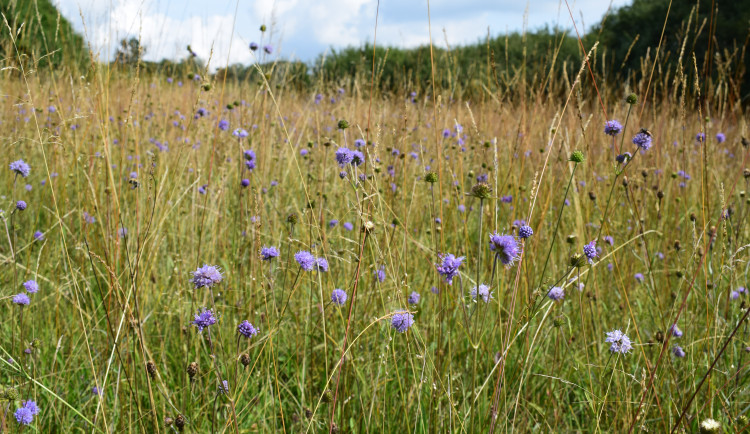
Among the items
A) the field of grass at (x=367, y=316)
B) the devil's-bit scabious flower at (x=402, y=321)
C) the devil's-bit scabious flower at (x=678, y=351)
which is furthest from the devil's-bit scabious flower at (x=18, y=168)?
the devil's-bit scabious flower at (x=678, y=351)

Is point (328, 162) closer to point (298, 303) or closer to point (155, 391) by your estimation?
point (298, 303)

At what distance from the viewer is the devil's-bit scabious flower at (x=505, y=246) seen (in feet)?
3.47

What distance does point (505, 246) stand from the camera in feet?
3.50

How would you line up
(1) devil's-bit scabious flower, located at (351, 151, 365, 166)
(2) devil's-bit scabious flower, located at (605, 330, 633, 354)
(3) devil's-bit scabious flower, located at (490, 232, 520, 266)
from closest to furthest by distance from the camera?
(3) devil's-bit scabious flower, located at (490, 232, 520, 266), (2) devil's-bit scabious flower, located at (605, 330, 633, 354), (1) devil's-bit scabious flower, located at (351, 151, 365, 166)

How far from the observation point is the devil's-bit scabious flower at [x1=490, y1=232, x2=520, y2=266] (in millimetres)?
1058

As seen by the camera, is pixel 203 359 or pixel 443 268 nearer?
pixel 443 268

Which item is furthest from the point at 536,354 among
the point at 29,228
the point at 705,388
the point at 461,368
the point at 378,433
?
the point at 29,228

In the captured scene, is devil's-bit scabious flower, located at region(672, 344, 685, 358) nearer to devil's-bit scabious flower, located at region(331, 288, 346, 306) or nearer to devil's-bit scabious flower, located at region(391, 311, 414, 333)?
devil's-bit scabious flower, located at region(391, 311, 414, 333)

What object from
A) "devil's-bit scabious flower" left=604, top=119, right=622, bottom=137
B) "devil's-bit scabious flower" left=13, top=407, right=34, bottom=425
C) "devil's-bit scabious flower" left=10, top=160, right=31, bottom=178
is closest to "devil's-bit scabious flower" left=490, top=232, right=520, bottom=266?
"devil's-bit scabious flower" left=604, top=119, right=622, bottom=137

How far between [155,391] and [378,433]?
28.6 inches

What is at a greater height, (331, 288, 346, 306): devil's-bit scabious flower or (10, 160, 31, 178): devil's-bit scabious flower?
(10, 160, 31, 178): devil's-bit scabious flower

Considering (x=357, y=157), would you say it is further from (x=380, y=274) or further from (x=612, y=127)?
(x=612, y=127)

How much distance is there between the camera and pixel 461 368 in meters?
1.75

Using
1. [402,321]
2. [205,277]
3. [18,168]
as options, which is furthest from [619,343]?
[18,168]
